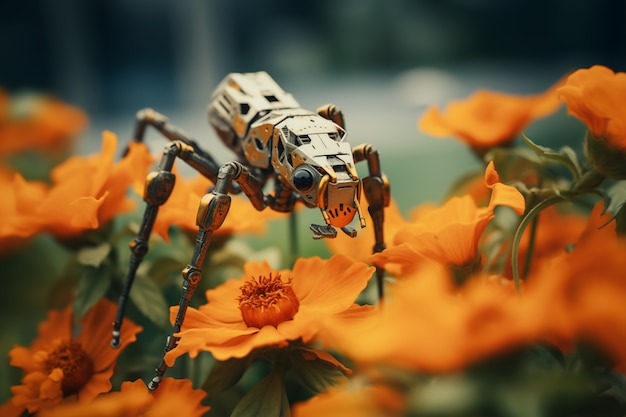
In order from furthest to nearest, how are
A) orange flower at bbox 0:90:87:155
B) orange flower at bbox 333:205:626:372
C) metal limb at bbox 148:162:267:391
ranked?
1. orange flower at bbox 0:90:87:155
2. metal limb at bbox 148:162:267:391
3. orange flower at bbox 333:205:626:372

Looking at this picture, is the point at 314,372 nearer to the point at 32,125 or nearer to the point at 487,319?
the point at 487,319

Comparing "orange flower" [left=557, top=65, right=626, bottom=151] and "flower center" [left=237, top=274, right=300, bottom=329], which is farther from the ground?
"orange flower" [left=557, top=65, right=626, bottom=151]

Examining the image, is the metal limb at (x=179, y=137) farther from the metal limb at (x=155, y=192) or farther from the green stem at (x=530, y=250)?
the green stem at (x=530, y=250)

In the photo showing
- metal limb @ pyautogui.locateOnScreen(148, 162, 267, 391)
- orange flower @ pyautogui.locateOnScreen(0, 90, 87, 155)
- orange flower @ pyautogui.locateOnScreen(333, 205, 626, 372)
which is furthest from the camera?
orange flower @ pyautogui.locateOnScreen(0, 90, 87, 155)

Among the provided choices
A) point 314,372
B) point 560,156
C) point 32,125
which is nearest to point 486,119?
point 560,156

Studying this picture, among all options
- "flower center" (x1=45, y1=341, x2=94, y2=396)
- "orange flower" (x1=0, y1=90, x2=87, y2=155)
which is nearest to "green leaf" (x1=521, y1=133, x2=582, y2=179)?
"flower center" (x1=45, y1=341, x2=94, y2=396)

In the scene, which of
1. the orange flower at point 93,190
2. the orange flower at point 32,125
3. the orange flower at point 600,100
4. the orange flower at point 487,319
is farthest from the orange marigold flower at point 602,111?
the orange flower at point 32,125

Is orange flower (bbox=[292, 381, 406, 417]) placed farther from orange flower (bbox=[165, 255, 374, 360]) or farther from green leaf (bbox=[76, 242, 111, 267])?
green leaf (bbox=[76, 242, 111, 267])

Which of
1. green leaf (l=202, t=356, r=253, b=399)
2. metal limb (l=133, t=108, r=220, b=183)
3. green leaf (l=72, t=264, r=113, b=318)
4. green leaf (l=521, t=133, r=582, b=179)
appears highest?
green leaf (l=521, t=133, r=582, b=179)
